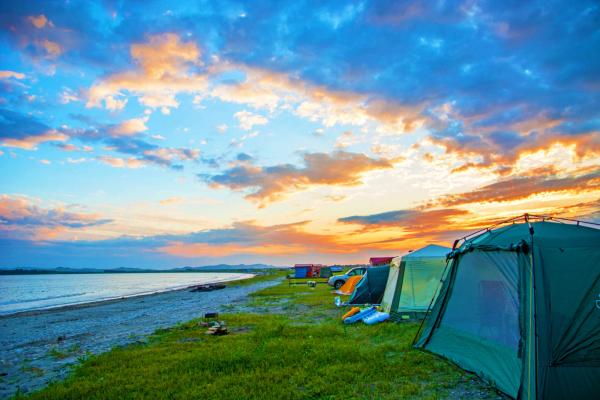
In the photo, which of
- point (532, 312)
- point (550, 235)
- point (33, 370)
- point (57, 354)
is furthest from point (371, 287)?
point (33, 370)

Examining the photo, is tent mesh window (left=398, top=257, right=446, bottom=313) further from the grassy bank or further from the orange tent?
the orange tent

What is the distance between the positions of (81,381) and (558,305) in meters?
10.2

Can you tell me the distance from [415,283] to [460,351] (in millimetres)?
6767

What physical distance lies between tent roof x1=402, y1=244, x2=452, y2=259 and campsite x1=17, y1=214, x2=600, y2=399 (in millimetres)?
4846

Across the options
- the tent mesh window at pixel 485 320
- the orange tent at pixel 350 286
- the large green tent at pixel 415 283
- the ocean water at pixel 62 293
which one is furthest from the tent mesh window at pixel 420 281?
the ocean water at pixel 62 293

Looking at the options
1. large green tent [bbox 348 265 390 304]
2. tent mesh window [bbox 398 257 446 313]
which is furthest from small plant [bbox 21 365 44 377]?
large green tent [bbox 348 265 390 304]

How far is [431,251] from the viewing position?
52.7 ft

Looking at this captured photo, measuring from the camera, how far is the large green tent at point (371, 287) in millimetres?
21141

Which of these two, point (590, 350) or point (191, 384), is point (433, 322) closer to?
point (590, 350)

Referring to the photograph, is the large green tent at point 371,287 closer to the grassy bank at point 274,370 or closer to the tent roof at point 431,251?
the tent roof at point 431,251

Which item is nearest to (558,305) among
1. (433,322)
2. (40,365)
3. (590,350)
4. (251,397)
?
(590,350)

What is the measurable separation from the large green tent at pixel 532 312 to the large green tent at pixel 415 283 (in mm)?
5701

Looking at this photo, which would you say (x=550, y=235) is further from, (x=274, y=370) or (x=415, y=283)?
(x=415, y=283)

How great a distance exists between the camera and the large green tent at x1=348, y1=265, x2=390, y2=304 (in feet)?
69.4
